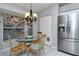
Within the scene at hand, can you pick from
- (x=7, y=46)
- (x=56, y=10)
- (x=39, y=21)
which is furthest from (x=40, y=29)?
(x=7, y=46)

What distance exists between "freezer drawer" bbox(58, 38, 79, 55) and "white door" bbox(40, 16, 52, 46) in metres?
0.23

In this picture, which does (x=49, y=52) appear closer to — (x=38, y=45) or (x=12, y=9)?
(x=38, y=45)

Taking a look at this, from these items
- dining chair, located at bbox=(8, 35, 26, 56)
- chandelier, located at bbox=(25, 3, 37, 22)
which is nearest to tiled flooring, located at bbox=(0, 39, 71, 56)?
dining chair, located at bbox=(8, 35, 26, 56)

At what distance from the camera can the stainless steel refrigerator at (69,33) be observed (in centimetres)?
226

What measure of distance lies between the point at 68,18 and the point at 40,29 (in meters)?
0.79

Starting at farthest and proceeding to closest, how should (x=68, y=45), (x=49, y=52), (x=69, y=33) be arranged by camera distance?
1. (x=69, y=33)
2. (x=68, y=45)
3. (x=49, y=52)

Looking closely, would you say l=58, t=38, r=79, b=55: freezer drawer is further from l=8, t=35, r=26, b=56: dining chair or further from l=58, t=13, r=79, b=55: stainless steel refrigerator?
l=8, t=35, r=26, b=56: dining chair

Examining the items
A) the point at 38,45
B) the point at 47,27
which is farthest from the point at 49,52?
the point at 47,27

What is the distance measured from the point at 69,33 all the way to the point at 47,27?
0.64 metres

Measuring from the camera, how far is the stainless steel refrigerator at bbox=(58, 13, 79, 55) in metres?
2.26

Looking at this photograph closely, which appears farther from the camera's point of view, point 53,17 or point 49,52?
point 53,17

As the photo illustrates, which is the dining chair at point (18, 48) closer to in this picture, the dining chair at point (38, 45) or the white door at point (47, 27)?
the dining chair at point (38, 45)

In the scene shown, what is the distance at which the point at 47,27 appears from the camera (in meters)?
2.18

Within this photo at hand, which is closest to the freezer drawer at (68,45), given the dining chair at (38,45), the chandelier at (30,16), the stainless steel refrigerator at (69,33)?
the stainless steel refrigerator at (69,33)
